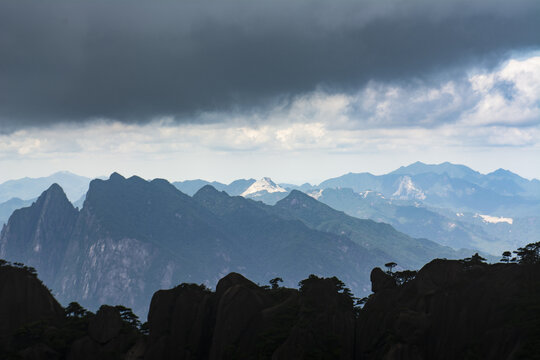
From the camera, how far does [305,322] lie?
270 ft

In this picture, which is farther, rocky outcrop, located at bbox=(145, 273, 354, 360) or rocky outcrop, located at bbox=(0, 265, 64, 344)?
rocky outcrop, located at bbox=(0, 265, 64, 344)

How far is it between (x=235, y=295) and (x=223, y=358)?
10987mm

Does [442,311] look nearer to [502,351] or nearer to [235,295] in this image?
[502,351]

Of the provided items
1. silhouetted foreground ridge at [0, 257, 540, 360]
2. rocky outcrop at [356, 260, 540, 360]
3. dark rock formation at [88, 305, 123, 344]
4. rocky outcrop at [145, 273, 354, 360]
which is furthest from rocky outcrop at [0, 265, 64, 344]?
rocky outcrop at [356, 260, 540, 360]

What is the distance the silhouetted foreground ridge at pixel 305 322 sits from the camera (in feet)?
232

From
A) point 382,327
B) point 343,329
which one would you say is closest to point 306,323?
point 343,329

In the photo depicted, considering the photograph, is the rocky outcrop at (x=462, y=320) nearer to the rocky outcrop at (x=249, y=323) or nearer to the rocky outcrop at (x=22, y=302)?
the rocky outcrop at (x=249, y=323)

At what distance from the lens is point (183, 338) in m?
93.6

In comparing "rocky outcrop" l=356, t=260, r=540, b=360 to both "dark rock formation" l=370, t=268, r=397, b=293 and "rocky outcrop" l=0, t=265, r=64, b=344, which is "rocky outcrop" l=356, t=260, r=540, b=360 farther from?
"rocky outcrop" l=0, t=265, r=64, b=344

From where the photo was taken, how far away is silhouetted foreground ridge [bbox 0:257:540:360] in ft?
232

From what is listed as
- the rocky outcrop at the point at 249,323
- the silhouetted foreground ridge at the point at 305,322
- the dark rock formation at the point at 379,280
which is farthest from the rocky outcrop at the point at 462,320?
the dark rock formation at the point at 379,280

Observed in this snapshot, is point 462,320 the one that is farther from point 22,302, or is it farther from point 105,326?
point 22,302

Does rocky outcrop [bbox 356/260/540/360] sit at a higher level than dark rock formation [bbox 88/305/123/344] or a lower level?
higher

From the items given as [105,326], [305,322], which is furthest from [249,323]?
[105,326]
